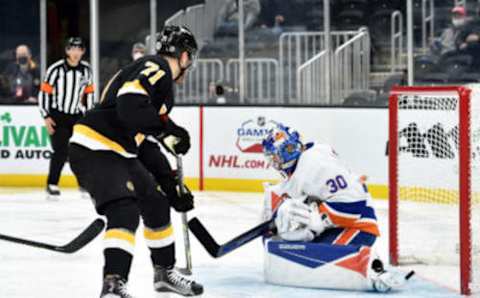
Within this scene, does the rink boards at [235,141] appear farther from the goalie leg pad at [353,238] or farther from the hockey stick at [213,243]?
the goalie leg pad at [353,238]

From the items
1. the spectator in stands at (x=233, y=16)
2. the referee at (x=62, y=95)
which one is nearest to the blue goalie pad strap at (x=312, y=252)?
the referee at (x=62, y=95)

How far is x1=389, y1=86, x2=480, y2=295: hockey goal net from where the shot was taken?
5629mm

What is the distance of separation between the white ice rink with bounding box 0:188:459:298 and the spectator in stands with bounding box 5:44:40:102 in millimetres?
2865

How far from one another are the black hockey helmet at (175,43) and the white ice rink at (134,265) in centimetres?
106

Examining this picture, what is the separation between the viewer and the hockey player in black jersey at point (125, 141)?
4.85m

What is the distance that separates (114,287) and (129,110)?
0.67 metres

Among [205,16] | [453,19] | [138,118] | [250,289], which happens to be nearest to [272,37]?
[205,16]

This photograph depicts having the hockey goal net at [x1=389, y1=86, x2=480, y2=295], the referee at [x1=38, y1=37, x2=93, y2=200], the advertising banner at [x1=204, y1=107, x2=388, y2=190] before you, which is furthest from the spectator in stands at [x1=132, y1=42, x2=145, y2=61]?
the hockey goal net at [x1=389, y1=86, x2=480, y2=295]

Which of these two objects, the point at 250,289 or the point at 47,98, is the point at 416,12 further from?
the point at 250,289

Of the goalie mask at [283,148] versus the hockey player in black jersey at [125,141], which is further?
the goalie mask at [283,148]

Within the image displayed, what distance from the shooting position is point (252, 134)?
10.4 meters

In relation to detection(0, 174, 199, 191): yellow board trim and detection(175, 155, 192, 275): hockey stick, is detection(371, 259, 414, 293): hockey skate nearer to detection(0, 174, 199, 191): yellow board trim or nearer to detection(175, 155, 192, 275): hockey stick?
detection(175, 155, 192, 275): hockey stick

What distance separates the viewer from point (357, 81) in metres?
11.1

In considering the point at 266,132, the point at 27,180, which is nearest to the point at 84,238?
the point at 266,132
